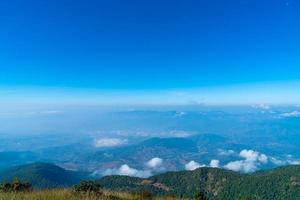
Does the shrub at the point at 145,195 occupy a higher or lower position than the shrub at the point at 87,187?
lower

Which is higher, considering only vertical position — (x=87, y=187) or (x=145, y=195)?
(x=87, y=187)

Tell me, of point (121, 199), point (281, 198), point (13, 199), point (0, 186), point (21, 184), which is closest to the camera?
point (13, 199)

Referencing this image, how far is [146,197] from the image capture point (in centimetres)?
1334

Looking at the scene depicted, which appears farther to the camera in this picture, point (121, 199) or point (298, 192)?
point (298, 192)

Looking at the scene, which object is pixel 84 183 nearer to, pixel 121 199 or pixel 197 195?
pixel 121 199

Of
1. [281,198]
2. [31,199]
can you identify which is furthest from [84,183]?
[281,198]

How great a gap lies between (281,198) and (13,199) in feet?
691

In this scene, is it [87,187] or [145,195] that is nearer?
[87,187]

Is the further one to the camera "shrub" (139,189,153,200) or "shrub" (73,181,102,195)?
"shrub" (139,189,153,200)

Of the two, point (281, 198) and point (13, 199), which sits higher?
point (13, 199)

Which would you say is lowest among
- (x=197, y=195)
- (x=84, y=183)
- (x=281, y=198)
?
(x=281, y=198)

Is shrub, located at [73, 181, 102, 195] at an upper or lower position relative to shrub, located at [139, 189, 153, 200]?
upper

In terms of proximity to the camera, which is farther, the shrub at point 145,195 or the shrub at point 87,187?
the shrub at point 145,195

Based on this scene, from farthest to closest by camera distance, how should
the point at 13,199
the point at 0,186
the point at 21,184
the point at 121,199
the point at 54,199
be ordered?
the point at 21,184 → the point at 0,186 → the point at 121,199 → the point at 54,199 → the point at 13,199
